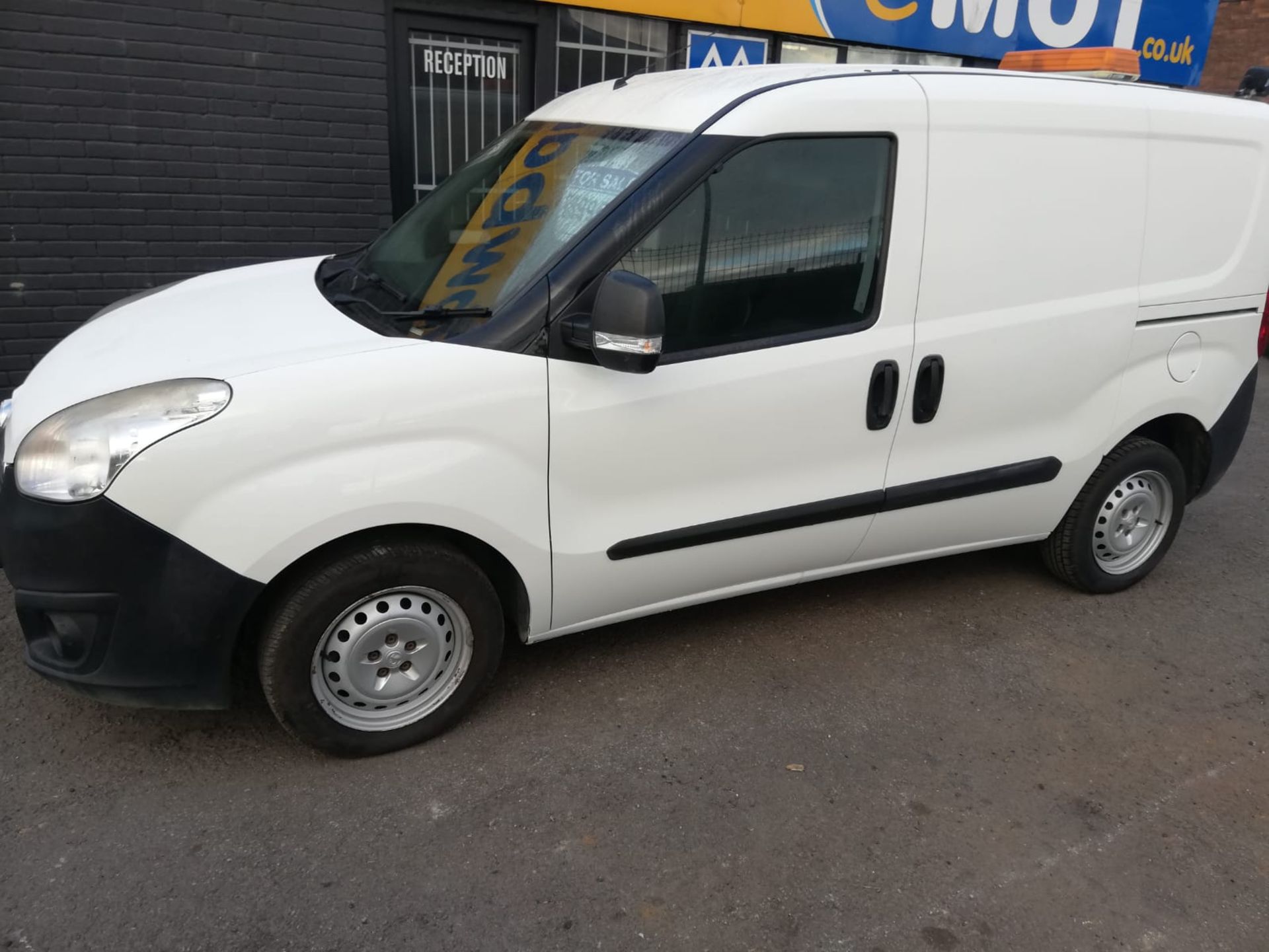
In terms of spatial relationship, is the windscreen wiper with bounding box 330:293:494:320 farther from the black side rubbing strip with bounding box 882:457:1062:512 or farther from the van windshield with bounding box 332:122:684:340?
the black side rubbing strip with bounding box 882:457:1062:512

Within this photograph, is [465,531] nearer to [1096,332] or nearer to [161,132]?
[1096,332]

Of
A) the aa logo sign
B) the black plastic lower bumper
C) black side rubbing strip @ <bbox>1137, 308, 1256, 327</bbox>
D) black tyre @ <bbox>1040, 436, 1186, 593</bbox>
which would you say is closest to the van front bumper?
black tyre @ <bbox>1040, 436, 1186, 593</bbox>

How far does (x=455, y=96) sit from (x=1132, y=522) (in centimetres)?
483

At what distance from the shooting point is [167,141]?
5.85 m

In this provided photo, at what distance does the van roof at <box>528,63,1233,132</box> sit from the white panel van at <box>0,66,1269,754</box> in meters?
0.02

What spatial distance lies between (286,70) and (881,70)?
3919 mm

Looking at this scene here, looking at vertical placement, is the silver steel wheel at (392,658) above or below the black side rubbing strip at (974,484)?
below

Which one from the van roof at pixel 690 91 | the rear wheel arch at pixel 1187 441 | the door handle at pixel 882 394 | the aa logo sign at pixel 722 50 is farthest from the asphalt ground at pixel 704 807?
the aa logo sign at pixel 722 50

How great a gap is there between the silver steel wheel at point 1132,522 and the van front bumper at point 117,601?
3316 mm

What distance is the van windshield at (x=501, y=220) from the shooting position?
10.1ft

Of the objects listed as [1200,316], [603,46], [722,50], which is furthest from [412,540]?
[722,50]

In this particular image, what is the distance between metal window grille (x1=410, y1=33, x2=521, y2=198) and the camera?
6590mm

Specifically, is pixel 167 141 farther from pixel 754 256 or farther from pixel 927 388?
pixel 927 388

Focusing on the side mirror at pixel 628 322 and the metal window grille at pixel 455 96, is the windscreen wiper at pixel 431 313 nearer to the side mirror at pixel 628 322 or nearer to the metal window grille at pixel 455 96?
the side mirror at pixel 628 322
